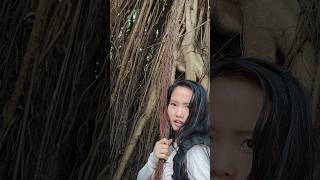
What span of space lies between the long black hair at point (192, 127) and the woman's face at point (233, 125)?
0.16 ft

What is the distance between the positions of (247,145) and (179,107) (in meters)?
0.27

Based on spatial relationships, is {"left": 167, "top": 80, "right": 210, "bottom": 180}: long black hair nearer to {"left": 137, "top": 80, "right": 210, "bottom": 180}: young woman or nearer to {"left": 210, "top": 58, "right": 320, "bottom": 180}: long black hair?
{"left": 137, "top": 80, "right": 210, "bottom": 180}: young woman

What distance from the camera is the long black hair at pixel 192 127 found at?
2021mm

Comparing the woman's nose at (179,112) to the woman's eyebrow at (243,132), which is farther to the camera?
the woman's nose at (179,112)

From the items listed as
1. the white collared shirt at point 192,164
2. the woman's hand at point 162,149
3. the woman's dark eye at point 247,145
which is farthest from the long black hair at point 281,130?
the woman's hand at point 162,149

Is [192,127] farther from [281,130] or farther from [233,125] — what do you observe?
[281,130]

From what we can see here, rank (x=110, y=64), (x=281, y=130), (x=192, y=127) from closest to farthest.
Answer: (x=281, y=130) < (x=192, y=127) < (x=110, y=64)

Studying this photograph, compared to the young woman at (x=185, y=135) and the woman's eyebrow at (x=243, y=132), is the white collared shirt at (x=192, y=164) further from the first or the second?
the woman's eyebrow at (x=243, y=132)

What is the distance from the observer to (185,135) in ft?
6.78

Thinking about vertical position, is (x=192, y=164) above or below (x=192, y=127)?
below

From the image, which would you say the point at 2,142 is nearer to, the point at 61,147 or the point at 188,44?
the point at 61,147

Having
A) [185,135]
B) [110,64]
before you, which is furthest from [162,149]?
[110,64]

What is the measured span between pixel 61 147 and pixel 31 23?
1.49 ft

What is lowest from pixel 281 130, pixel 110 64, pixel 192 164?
pixel 192 164
